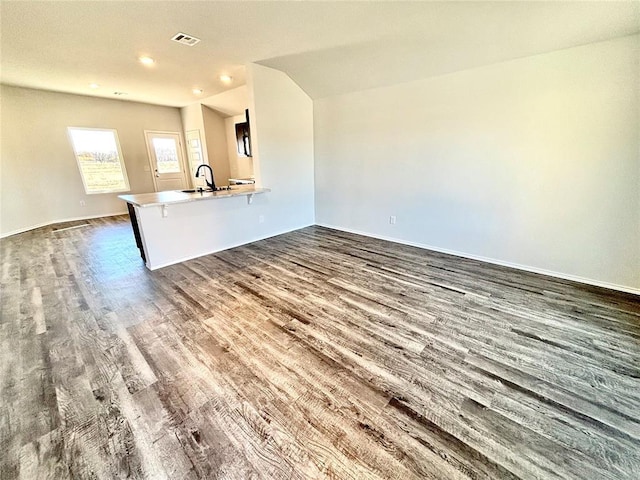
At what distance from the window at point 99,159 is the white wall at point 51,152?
0.37ft

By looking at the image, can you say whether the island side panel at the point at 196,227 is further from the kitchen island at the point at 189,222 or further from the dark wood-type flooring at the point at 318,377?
the dark wood-type flooring at the point at 318,377

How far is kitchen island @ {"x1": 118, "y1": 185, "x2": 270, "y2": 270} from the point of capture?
326 cm

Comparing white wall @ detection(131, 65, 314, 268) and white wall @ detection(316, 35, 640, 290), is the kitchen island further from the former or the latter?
white wall @ detection(316, 35, 640, 290)

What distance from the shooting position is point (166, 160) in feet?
22.9

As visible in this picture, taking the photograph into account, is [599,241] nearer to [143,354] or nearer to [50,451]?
[143,354]

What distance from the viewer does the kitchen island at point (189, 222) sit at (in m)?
3.26

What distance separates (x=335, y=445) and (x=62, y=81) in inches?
262

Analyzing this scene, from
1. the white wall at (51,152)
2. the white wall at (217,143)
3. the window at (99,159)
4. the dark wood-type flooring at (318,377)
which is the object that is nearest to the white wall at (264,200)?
the dark wood-type flooring at (318,377)

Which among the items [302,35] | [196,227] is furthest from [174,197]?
[302,35]

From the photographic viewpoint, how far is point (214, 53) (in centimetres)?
336

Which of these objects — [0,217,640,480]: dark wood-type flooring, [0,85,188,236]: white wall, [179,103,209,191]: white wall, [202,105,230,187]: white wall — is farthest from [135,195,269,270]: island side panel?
[0,85,188,236]: white wall

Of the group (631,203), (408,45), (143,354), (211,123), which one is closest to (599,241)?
(631,203)

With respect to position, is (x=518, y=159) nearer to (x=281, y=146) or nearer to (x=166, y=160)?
(x=281, y=146)

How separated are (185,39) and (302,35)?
4.39 ft
